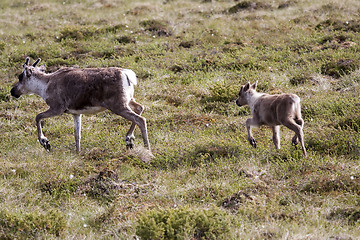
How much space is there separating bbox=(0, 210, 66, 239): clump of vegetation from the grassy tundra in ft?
0.06

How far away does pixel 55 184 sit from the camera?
792cm

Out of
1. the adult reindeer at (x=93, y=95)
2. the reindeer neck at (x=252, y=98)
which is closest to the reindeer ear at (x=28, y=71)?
the adult reindeer at (x=93, y=95)

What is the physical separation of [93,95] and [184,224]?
4306mm

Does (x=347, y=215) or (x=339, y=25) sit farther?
(x=339, y=25)

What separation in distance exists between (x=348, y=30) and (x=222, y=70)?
541 centimetres

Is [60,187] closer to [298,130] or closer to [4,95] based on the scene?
[298,130]

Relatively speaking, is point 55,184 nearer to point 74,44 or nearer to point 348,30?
point 74,44

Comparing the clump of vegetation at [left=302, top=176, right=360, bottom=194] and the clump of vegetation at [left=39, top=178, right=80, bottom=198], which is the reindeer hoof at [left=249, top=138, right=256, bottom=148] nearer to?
the clump of vegetation at [left=302, top=176, right=360, bottom=194]

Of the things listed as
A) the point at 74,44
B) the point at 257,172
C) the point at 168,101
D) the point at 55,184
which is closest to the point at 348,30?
the point at 168,101

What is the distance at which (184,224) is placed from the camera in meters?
5.98

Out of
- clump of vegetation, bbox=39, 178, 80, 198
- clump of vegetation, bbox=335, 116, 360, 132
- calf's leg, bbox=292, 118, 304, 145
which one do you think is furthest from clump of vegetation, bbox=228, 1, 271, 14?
clump of vegetation, bbox=39, 178, 80, 198

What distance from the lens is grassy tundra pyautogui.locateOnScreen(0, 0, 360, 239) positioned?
6305 mm

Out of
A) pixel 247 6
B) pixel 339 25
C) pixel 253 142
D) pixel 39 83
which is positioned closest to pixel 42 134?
pixel 39 83

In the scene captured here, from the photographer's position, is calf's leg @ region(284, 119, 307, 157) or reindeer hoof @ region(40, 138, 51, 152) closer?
calf's leg @ region(284, 119, 307, 157)
